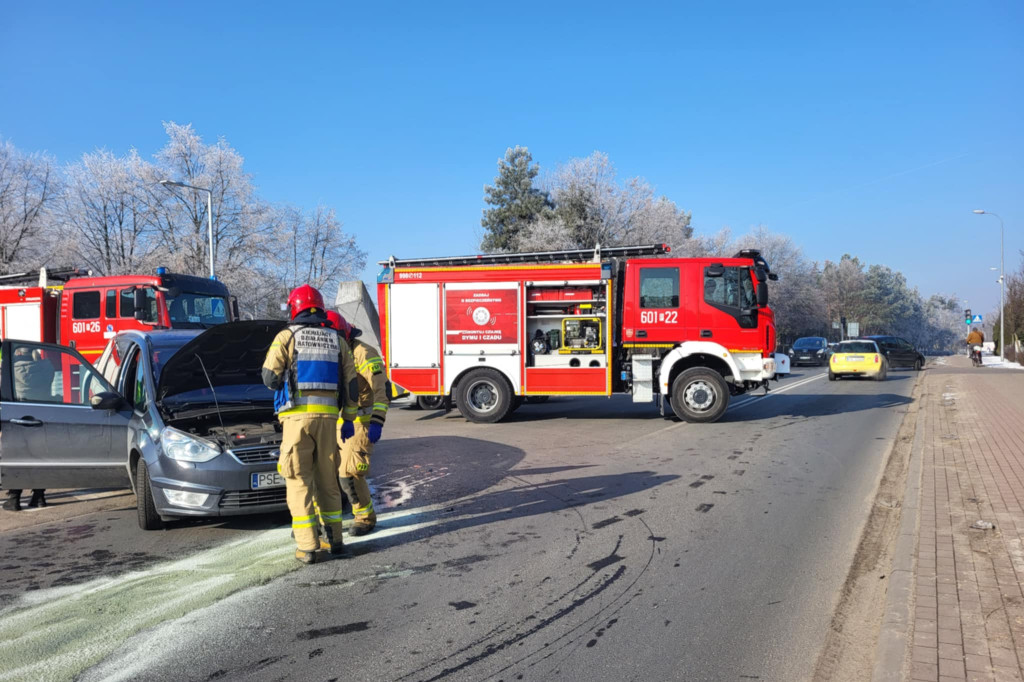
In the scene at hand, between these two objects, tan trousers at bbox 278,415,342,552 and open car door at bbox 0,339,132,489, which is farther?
open car door at bbox 0,339,132,489

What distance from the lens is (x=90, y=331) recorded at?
51.1 ft

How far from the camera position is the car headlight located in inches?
220

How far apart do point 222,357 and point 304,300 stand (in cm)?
231

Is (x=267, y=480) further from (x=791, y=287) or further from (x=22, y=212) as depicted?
(x=791, y=287)

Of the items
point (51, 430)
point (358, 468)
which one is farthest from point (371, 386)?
point (51, 430)

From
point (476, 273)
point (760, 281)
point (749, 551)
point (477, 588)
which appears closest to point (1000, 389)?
point (760, 281)

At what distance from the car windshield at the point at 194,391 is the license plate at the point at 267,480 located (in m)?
1.17

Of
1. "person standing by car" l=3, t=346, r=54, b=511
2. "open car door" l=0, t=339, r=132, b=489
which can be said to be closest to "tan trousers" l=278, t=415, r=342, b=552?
"open car door" l=0, t=339, r=132, b=489

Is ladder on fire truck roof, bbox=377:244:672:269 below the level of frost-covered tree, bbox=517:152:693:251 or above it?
below

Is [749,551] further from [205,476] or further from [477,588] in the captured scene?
[205,476]

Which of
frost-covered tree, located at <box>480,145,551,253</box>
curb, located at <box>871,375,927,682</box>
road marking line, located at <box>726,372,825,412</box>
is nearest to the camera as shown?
curb, located at <box>871,375,927,682</box>

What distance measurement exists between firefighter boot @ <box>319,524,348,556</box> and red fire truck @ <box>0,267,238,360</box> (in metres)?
10.7

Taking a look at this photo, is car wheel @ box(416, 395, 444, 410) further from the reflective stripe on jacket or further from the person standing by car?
the reflective stripe on jacket

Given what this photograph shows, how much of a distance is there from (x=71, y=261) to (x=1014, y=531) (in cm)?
4253
